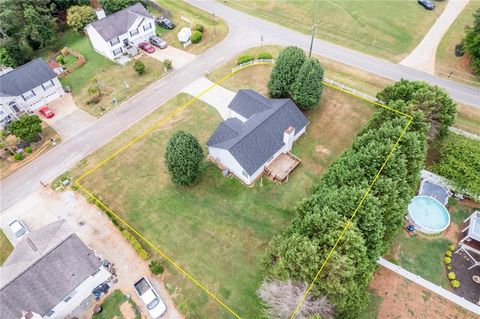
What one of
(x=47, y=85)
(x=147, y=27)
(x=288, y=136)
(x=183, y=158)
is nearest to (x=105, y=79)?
(x=47, y=85)

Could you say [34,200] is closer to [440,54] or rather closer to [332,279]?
[332,279]

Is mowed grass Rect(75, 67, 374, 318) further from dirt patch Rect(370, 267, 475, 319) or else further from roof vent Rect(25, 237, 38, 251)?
dirt patch Rect(370, 267, 475, 319)

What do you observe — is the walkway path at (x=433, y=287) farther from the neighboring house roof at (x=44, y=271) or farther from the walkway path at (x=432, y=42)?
the walkway path at (x=432, y=42)

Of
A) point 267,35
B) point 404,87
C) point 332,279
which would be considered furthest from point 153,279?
point 267,35

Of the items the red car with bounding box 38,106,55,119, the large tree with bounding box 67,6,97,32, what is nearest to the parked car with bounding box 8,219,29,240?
the red car with bounding box 38,106,55,119

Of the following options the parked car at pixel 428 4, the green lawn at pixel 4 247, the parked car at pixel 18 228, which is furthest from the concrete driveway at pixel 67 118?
the parked car at pixel 428 4

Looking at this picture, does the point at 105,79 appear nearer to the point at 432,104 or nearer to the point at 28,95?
the point at 28,95
